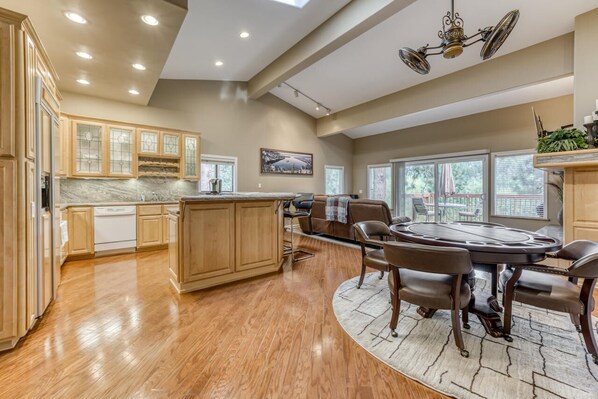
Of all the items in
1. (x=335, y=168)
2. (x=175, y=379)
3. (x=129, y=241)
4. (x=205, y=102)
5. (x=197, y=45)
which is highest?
(x=197, y=45)

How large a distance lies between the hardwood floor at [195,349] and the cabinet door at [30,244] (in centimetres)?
24

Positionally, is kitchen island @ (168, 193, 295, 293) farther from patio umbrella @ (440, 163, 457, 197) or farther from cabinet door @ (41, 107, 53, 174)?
A: patio umbrella @ (440, 163, 457, 197)

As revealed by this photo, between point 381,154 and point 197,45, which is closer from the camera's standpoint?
point 197,45

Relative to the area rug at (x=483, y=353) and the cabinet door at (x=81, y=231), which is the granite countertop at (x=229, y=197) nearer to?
the area rug at (x=483, y=353)

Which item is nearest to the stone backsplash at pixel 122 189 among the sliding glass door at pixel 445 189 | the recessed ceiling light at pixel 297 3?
the recessed ceiling light at pixel 297 3

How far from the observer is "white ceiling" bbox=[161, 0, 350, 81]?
3.70 meters

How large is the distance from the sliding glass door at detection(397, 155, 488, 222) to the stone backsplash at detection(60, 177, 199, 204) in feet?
19.9

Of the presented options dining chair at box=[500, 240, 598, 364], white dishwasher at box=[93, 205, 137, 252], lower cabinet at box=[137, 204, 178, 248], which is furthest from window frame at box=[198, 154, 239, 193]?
dining chair at box=[500, 240, 598, 364]

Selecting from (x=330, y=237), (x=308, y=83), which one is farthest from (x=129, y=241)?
A: (x=308, y=83)

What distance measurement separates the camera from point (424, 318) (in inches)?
91.9

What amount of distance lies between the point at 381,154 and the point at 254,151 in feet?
13.9

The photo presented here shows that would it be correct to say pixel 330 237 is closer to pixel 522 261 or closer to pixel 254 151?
pixel 254 151

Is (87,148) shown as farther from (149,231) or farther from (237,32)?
(237,32)

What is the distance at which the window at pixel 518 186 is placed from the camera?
18.5ft
